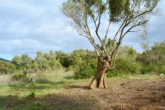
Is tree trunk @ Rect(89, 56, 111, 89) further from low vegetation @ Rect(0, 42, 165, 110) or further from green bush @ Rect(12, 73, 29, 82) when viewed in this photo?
green bush @ Rect(12, 73, 29, 82)

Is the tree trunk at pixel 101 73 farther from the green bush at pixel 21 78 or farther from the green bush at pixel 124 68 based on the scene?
the green bush at pixel 21 78

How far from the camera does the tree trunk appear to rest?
416 inches

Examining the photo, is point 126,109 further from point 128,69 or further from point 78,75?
point 128,69

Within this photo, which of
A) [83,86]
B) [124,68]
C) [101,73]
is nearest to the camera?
[101,73]

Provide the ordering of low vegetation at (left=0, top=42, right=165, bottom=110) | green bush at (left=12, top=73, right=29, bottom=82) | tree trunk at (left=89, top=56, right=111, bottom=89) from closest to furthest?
low vegetation at (left=0, top=42, right=165, bottom=110) → tree trunk at (left=89, top=56, right=111, bottom=89) → green bush at (left=12, top=73, right=29, bottom=82)

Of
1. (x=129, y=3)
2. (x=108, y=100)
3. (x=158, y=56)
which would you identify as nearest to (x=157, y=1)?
(x=129, y=3)

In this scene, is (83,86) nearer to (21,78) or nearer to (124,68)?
(124,68)

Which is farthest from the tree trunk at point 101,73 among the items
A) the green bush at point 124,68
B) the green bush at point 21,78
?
the green bush at point 21,78

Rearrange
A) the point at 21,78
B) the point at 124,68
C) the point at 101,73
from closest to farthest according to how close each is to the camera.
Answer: the point at 101,73, the point at 21,78, the point at 124,68

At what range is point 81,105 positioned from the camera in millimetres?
7113

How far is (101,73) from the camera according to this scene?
425 inches

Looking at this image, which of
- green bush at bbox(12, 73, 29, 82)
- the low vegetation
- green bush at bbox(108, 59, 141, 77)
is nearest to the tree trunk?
the low vegetation

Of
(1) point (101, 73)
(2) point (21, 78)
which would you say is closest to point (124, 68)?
(1) point (101, 73)

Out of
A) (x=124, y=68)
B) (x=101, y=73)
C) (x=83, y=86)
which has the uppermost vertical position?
(x=124, y=68)
